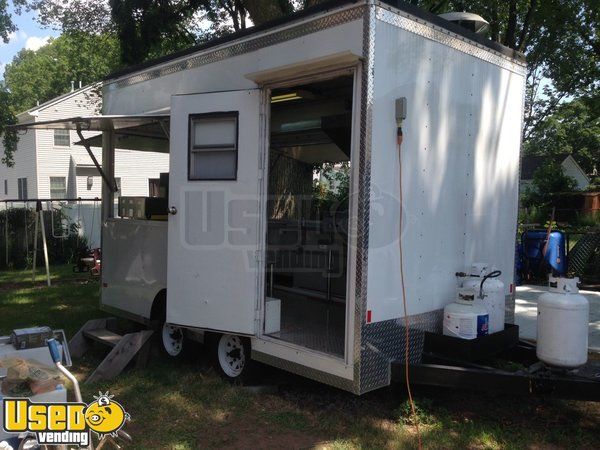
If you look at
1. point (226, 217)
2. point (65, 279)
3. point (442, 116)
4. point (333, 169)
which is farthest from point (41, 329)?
point (65, 279)

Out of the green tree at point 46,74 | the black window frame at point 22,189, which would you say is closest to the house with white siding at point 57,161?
the black window frame at point 22,189

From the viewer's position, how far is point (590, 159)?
159 feet

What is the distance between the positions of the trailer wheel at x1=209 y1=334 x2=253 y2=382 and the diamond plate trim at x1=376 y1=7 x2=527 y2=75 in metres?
2.88

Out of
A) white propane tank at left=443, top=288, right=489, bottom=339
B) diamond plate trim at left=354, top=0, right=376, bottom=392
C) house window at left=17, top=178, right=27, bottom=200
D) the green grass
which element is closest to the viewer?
diamond plate trim at left=354, top=0, right=376, bottom=392

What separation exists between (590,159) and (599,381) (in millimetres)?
51755

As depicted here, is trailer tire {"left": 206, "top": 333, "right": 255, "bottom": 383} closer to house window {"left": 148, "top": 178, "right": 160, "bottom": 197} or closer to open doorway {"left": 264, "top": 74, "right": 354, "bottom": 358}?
open doorway {"left": 264, "top": 74, "right": 354, "bottom": 358}

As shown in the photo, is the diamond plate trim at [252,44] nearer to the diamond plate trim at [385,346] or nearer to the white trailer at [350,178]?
the white trailer at [350,178]

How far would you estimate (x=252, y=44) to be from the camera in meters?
4.53

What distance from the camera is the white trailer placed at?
3.75 meters

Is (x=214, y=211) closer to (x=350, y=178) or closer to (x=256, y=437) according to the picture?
(x=350, y=178)

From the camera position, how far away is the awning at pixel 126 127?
534 cm

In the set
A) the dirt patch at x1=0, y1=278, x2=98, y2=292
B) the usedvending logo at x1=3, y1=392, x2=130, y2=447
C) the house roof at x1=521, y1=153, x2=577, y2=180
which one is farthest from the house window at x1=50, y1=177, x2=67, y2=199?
the house roof at x1=521, y1=153, x2=577, y2=180

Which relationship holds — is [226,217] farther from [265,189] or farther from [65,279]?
[65,279]

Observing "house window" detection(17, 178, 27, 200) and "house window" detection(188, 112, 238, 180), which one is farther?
"house window" detection(17, 178, 27, 200)
